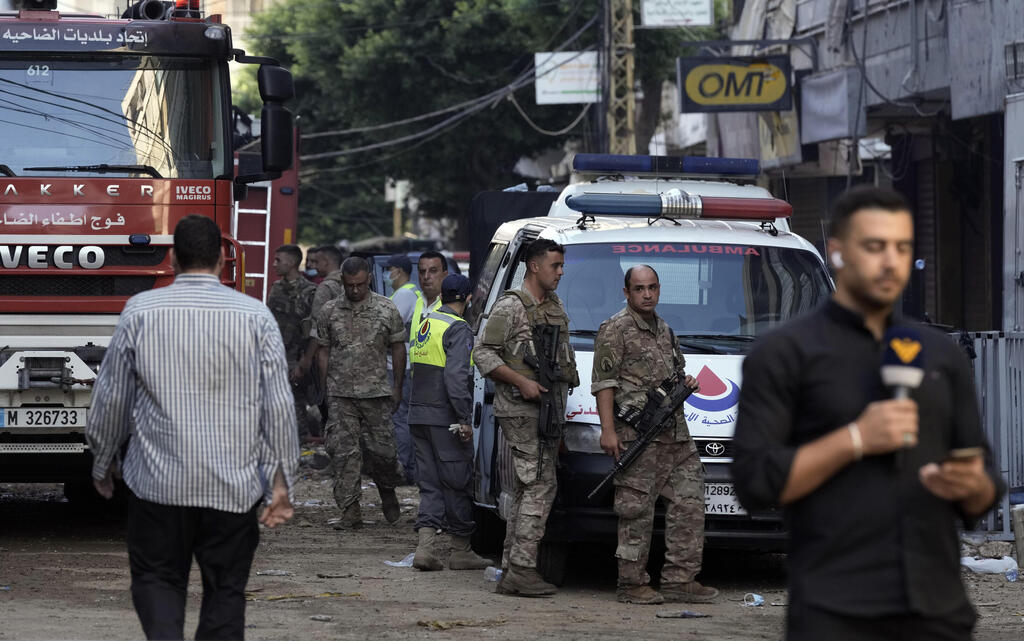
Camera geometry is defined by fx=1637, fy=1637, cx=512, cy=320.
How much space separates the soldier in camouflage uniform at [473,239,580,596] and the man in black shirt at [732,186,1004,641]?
491 cm

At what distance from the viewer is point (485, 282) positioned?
10727 mm

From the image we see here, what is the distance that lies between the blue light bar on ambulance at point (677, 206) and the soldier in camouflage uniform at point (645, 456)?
1.01 metres

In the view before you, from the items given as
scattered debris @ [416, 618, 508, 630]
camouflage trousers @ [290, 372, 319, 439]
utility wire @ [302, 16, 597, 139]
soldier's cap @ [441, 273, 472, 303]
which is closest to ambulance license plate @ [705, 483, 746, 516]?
scattered debris @ [416, 618, 508, 630]

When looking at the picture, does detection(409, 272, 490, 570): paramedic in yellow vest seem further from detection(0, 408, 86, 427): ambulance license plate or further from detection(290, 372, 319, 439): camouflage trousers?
detection(290, 372, 319, 439): camouflage trousers

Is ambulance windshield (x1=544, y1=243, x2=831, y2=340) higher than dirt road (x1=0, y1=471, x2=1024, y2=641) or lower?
higher

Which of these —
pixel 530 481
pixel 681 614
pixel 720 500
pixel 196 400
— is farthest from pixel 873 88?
pixel 196 400

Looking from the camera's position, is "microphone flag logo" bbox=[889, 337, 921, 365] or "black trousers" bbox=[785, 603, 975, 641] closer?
"microphone flag logo" bbox=[889, 337, 921, 365]

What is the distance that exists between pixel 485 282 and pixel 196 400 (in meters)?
5.36

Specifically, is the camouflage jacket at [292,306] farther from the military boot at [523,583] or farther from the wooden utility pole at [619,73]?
the wooden utility pole at [619,73]

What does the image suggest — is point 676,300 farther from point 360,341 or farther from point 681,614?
point 360,341

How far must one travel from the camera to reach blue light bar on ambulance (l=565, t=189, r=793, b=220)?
31.4 feet

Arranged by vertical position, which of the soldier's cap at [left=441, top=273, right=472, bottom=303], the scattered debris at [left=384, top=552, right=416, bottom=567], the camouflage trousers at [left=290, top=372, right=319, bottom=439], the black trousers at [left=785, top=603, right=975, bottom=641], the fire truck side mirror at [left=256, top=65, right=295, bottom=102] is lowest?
the scattered debris at [left=384, top=552, right=416, bottom=567]

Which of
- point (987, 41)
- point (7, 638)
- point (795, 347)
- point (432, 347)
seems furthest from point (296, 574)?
point (987, 41)

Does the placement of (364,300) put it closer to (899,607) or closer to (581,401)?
(581,401)
